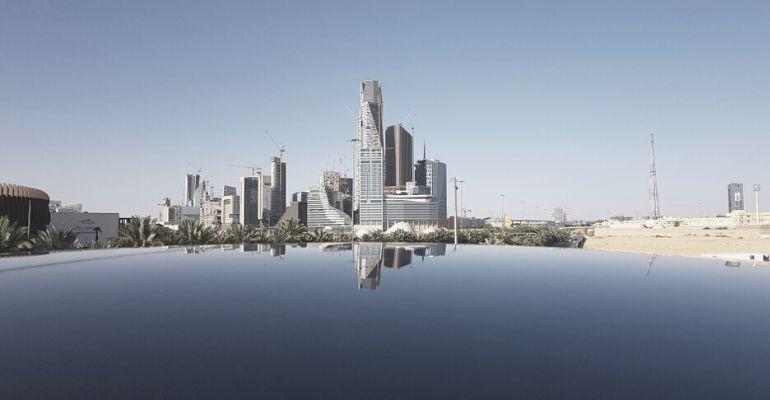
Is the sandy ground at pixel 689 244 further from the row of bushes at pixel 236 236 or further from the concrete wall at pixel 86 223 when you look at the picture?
the concrete wall at pixel 86 223

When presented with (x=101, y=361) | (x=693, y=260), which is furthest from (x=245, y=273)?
(x=693, y=260)

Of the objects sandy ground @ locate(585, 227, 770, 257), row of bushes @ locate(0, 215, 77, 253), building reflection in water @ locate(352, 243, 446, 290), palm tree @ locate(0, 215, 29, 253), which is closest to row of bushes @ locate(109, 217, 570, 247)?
row of bushes @ locate(0, 215, 77, 253)

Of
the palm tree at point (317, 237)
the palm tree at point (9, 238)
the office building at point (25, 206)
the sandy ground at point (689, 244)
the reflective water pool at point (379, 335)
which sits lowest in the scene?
the sandy ground at point (689, 244)

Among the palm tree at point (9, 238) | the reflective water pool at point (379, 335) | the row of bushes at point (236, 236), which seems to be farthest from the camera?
the row of bushes at point (236, 236)

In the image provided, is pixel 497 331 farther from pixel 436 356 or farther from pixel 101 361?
pixel 101 361

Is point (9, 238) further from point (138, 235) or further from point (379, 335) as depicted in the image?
point (379, 335)

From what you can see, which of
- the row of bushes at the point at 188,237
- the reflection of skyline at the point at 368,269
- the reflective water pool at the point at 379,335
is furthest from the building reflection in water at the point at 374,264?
the row of bushes at the point at 188,237
